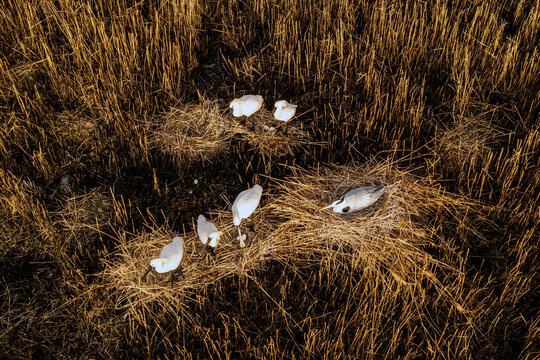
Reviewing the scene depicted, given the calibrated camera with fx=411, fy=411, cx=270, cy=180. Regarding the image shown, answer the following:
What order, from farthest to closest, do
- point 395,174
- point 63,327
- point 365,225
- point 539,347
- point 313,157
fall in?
1. point 313,157
2. point 395,174
3. point 365,225
4. point 63,327
5. point 539,347

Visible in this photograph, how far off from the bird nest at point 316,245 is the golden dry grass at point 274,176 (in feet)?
0.04

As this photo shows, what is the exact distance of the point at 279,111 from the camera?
2576 mm

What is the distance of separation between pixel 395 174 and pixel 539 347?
1.10 meters

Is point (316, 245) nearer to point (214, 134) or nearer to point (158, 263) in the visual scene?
point (158, 263)

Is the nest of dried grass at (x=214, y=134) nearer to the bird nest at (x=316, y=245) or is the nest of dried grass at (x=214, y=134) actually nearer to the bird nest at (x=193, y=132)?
the bird nest at (x=193, y=132)

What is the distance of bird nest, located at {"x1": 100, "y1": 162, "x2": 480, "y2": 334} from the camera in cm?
210

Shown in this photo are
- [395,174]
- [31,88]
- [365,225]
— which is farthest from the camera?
[31,88]

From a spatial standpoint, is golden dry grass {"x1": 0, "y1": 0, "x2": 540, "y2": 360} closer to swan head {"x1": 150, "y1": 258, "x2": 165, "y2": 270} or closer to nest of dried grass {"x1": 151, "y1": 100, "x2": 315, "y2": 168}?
nest of dried grass {"x1": 151, "y1": 100, "x2": 315, "y2": 168}

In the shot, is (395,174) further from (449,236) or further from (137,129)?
(137,129)

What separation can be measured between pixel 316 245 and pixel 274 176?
1.87 ft

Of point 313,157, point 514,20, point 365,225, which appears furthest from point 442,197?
point 514,20

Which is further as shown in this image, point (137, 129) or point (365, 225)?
point (137, 129)

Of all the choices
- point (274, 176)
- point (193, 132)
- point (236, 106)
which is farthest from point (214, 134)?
point (274, 176)

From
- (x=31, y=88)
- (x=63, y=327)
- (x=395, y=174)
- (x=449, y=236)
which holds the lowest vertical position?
(x=63, y=327)
